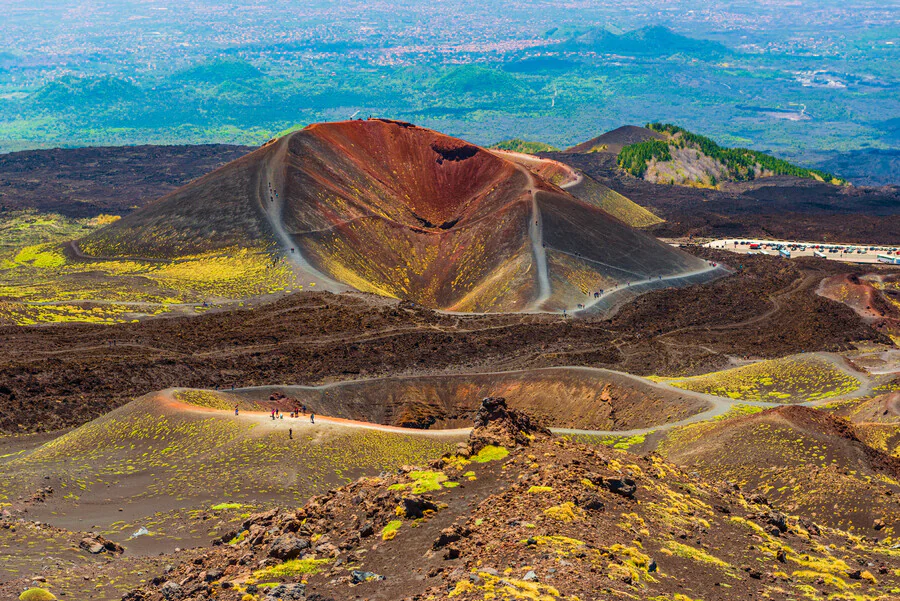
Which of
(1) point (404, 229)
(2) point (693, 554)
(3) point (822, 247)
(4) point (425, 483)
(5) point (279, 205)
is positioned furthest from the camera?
(3) point (822, 247)

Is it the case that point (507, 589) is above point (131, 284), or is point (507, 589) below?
above

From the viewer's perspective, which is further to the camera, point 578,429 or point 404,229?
point 404,229

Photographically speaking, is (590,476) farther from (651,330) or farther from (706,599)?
(651,330)

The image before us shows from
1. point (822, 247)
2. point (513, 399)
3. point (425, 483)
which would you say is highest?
point (425, 483)

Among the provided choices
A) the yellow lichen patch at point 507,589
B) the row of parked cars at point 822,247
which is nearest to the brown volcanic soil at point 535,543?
the yellow lichen patch at point 507,589

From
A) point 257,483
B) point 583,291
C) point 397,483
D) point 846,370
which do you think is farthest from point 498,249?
point 397,483

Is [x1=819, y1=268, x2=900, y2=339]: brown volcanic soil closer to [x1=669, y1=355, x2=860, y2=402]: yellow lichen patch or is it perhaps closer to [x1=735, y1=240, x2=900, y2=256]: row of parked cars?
[x1=735, y1=240, x2=900, y2=256]: row of parked cars

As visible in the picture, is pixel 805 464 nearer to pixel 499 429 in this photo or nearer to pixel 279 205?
pixel 499 429

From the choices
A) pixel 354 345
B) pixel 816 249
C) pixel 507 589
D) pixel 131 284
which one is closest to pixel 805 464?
pixel 507 589
